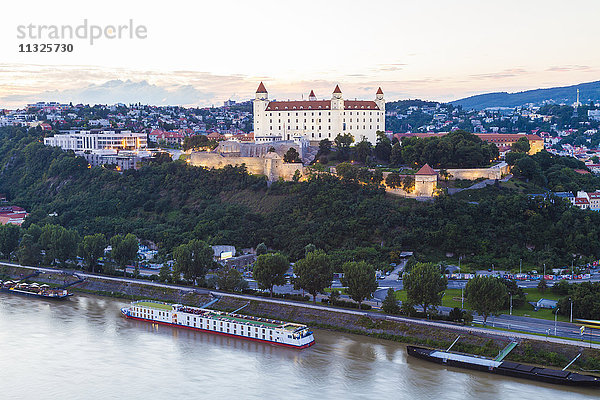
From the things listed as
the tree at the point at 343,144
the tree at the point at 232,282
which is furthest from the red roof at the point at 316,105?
the tree at the point at 232,282

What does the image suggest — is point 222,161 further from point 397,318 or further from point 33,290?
point 397,318

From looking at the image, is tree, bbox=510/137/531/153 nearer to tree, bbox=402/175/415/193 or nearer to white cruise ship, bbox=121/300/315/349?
tree, bbox=402/175/415/193

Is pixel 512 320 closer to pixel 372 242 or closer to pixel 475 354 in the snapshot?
pixel 475 354

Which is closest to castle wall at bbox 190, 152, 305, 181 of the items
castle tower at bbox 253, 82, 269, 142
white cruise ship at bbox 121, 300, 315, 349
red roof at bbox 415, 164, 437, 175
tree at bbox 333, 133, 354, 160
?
tree at bbox 333, 133, 354, 160

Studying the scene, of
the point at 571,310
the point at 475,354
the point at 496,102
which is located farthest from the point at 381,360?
the point at 496,102

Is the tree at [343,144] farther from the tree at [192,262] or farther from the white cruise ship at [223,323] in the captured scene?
the white cruise ship at [223,323]

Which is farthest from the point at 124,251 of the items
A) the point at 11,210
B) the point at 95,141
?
the point at 95,141
